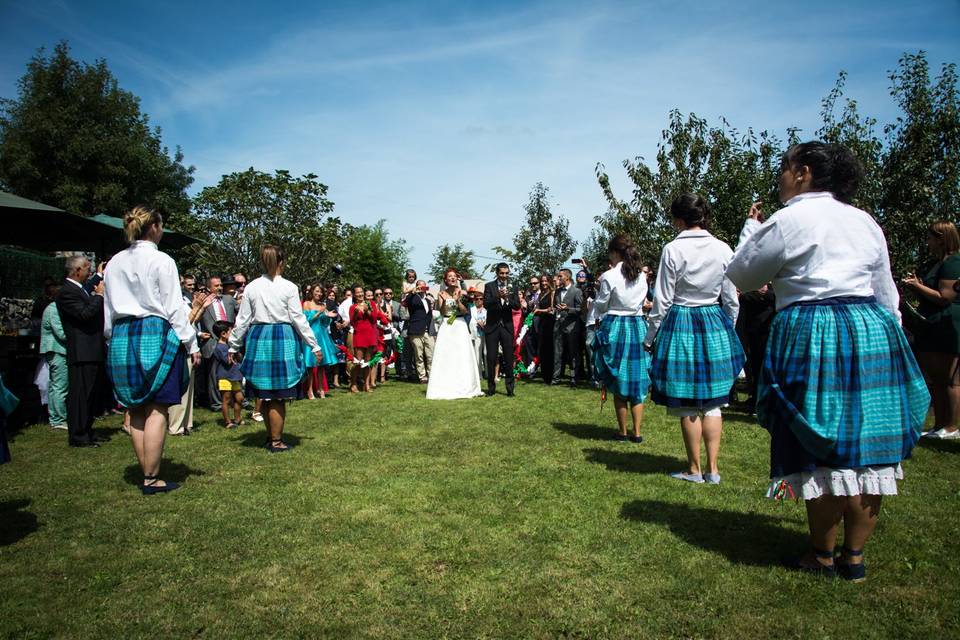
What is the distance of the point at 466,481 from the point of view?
16.9 feet

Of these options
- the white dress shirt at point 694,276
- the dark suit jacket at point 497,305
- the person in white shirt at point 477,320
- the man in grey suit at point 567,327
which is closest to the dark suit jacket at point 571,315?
the man in grey suit at point 567,327

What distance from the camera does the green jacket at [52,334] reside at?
7723 millimetres

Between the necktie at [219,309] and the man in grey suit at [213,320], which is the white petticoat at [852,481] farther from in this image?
the necktie at [219,309]

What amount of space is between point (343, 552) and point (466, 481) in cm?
167

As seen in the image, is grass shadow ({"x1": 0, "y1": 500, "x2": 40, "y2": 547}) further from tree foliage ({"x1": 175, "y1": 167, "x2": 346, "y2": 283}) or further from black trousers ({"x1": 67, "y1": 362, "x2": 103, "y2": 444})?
tree foliage ({"x1": 175, "y1": 167, "x2": 346, "y2": 283})

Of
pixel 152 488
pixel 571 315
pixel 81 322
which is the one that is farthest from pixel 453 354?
pixel 152 488

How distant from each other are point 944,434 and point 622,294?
12.1ft

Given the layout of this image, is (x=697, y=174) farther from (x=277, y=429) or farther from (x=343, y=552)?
(x=343, y=552)

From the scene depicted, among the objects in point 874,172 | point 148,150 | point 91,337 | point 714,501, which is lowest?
point 714,501

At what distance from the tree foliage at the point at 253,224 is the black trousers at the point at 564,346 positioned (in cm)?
1214

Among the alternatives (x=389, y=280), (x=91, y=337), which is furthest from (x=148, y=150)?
(x=91, y=337)

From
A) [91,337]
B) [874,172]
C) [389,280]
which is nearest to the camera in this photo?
[91,337]

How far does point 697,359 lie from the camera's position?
4.74 metres

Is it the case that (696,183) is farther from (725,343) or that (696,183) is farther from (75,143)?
(75,143)
